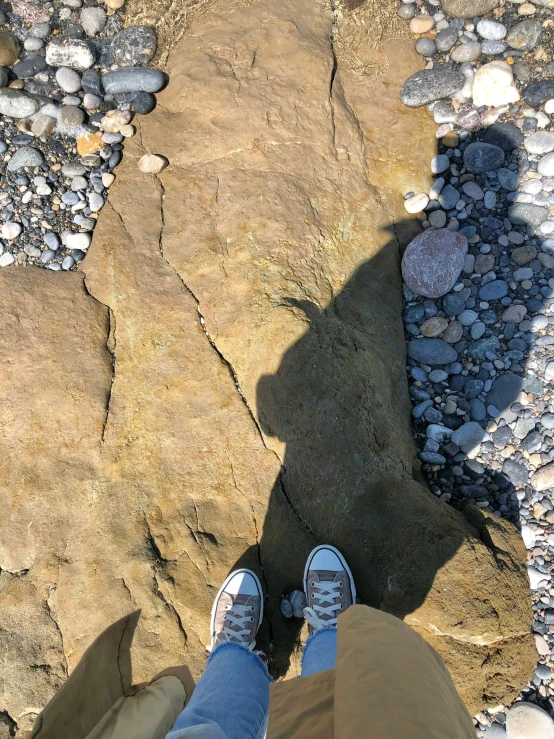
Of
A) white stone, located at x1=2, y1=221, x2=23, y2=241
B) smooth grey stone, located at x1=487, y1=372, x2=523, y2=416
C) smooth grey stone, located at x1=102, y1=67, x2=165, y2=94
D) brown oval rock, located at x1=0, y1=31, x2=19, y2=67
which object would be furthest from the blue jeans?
brown oval rock, located at x1=0, y1=31, x2=19, y2=67

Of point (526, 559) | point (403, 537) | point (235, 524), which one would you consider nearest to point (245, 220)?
point (235, 524)

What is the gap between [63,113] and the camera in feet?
12.9

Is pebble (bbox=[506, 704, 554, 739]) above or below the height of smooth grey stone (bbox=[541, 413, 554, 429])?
below

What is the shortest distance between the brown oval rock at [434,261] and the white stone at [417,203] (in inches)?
11.0

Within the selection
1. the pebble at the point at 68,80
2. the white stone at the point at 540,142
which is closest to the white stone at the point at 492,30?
the white stone at the point at 540,142

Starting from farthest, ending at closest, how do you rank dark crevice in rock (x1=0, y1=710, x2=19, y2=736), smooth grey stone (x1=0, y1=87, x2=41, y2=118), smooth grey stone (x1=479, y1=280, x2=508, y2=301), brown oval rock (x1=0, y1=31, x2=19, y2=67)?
1. brown oval rock (x1=0, y1=31, x2=19, y2=67)
2. smooth grey stone (x1=0, y1=87, x2=41, y2=118)
3. smooth grey stone (x1=479, y1=280, x2=508, y2=301)
4. dark crevice in rock (x1=0, y1=710, x2=19, y2=736)

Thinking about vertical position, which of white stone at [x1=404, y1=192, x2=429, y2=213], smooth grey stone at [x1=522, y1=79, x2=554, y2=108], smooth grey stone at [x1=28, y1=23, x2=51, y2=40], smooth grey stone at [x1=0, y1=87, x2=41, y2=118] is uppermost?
smooth grey stone at [x1=522, y1=79, x2=554, y2=108]

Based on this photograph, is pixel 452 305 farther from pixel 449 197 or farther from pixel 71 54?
pixel 71 54

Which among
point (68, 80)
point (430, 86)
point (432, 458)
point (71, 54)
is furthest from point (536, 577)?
point (71, 54)

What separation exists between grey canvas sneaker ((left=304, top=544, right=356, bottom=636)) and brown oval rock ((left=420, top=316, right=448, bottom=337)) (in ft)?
5.07

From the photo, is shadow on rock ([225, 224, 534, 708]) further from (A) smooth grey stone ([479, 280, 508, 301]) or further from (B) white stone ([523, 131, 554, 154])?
(B) white stone ([523, 131, 554, 154])

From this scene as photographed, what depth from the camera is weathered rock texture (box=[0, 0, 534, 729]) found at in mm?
2617

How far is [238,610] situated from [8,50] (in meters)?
4.33

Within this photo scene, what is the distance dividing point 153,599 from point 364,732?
5.10 ft
